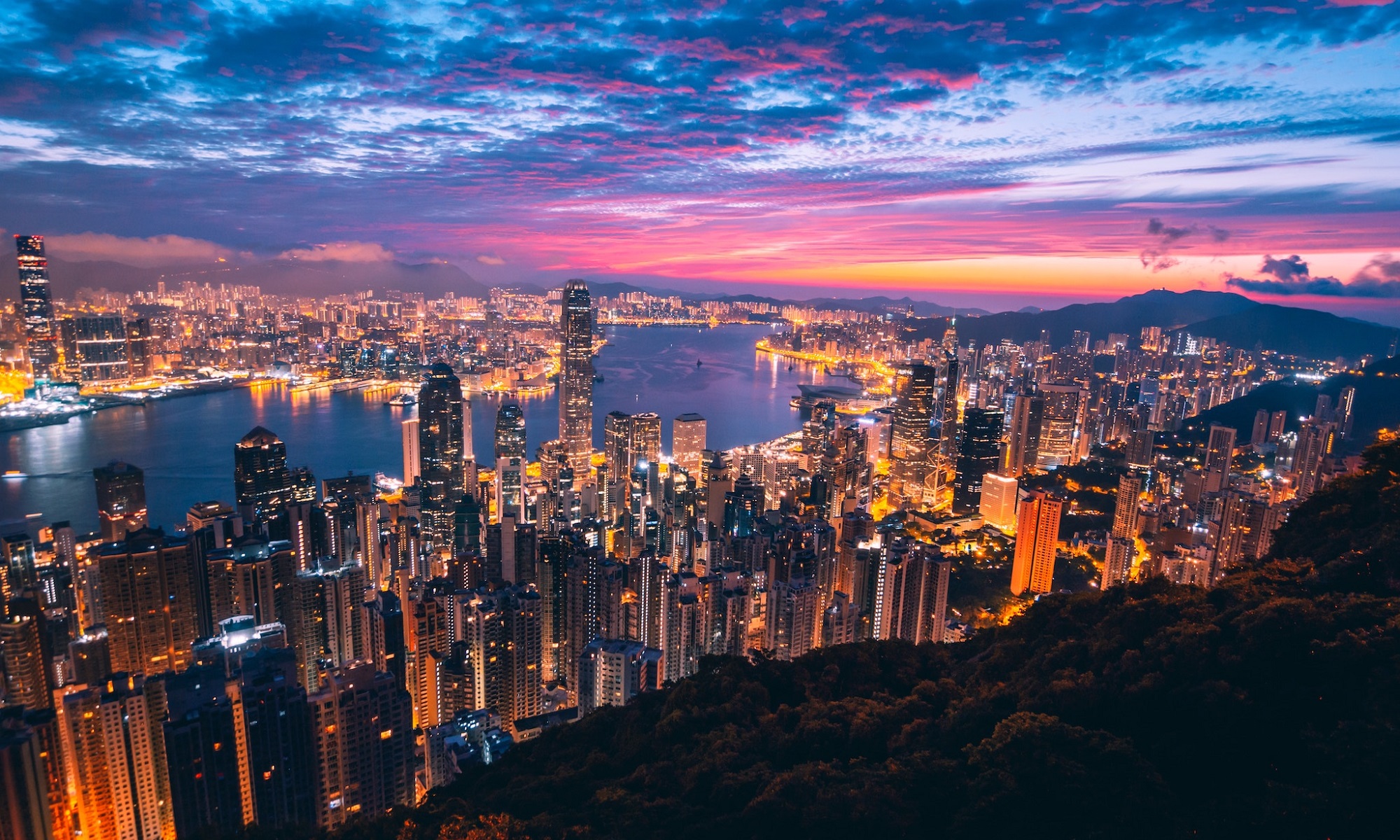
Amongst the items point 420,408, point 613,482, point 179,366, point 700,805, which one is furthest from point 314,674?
point 179,366

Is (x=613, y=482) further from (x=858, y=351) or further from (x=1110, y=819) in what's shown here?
(x=858, y=351)

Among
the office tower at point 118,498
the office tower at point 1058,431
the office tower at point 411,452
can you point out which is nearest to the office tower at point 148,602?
the office tower at point 118,498

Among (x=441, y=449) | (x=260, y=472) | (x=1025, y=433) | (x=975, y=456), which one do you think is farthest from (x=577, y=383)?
(x=1025, y=433)

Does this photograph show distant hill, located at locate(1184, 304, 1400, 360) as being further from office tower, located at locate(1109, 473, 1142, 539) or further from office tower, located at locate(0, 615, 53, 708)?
office tower, located at locate(0, 615, 53, 708)

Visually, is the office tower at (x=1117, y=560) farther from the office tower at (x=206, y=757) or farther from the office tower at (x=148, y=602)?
the office tower at (x=148, y=602)

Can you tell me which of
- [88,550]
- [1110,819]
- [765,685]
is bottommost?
[88,550]

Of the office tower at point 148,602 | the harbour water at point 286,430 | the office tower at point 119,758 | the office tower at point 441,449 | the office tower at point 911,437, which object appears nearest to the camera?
the office tower at point 119,758

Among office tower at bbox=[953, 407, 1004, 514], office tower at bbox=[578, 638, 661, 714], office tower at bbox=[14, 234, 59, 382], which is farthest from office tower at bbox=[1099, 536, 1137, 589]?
office tower at bbox=[14, 234, 59, 382]
